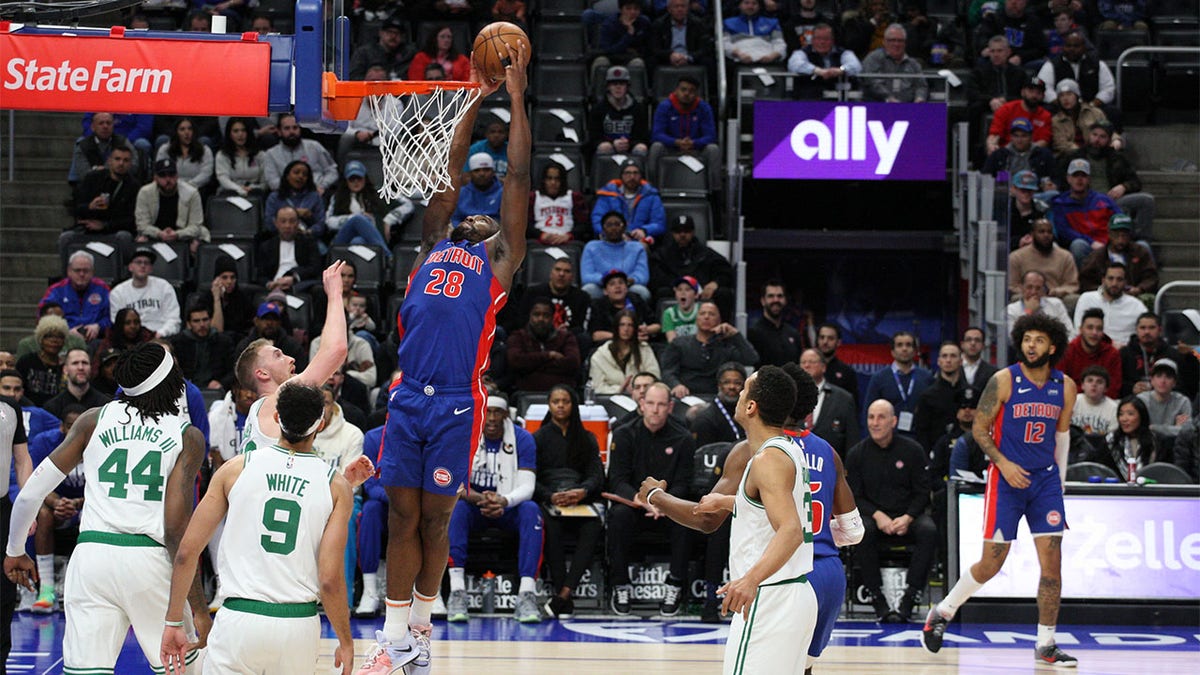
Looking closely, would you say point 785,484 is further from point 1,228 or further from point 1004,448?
point 1,228

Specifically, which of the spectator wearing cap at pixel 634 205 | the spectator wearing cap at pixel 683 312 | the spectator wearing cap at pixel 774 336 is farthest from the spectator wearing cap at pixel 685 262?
the spectator wearing cap at pixel 683 312

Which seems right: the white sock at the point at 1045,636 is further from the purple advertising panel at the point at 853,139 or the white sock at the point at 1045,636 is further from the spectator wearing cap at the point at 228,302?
the spectator wearing cap at the point at 228,302

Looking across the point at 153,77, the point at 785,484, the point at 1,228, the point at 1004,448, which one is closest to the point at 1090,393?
the point at 1004,448

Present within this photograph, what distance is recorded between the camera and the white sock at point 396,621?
7.05 meters

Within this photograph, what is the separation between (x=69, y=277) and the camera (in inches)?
529

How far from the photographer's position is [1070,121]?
1653 cm

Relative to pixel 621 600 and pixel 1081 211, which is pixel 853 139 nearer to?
pixel 1081 211

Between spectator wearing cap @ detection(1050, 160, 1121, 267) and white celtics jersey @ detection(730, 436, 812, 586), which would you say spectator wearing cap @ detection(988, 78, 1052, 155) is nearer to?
spectator wearing cap @ detection(1050, 160, 1121, 267)

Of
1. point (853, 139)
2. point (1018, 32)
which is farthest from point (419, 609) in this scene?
point (1018, 32)

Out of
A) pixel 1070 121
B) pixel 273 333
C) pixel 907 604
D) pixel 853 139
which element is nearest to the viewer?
pixel 907 604

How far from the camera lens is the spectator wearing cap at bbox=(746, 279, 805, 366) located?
44.7ft

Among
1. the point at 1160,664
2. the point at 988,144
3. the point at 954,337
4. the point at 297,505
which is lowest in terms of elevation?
the point at 1160,664

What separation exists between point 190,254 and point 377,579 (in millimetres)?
4608

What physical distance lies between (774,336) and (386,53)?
571 centimetres
